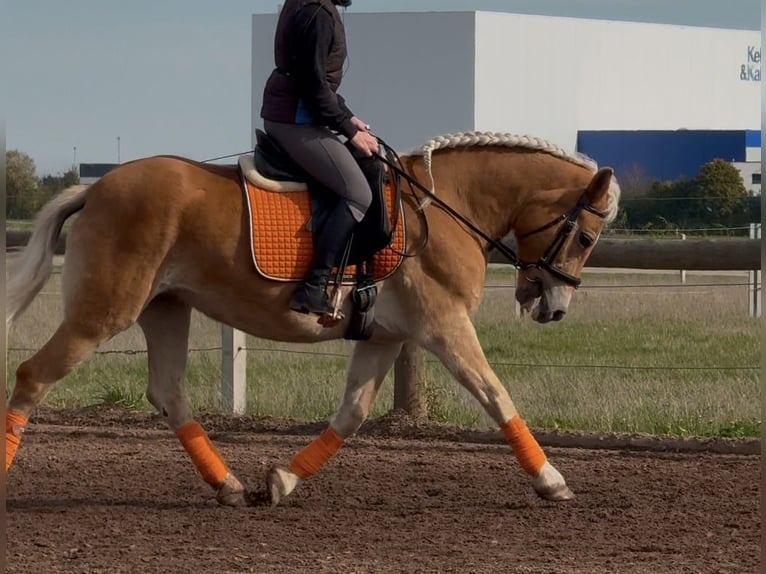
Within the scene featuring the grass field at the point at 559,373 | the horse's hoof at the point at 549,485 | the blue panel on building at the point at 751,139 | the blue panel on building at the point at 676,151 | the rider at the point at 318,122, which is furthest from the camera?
the blue panel on building at the point at 676,151

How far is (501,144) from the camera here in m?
6.85

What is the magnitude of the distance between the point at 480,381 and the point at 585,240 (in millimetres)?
994

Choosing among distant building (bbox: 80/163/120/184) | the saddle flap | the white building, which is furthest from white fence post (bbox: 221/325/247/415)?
the white building

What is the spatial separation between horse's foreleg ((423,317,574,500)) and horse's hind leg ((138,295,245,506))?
4.18 feet

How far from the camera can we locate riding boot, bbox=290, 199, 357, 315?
6137 millimetres

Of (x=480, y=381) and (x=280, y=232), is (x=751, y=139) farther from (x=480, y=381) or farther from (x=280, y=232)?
(x=280, y=232)

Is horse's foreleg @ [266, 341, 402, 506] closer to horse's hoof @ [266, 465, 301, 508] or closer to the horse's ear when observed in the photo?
horse's hoof @ [266, 465, 301, 508]

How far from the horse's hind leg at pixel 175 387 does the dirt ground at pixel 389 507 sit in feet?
0.53

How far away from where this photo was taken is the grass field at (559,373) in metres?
9.30

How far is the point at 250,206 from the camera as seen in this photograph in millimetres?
6148

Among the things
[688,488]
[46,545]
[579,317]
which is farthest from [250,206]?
[579,317]

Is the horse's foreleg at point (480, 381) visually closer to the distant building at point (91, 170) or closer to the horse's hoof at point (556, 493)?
the horse's hoof at point (556, 493)


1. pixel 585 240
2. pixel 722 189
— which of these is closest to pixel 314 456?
pixel 585 240

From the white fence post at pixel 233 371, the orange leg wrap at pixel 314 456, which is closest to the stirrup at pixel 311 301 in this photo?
the orange leg wrap at pixel 314 456
